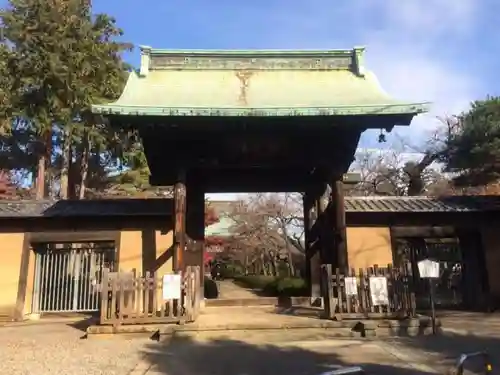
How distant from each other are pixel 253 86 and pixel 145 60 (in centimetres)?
335

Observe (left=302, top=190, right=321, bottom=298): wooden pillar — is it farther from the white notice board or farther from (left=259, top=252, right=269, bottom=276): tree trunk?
(left=259, top=252, right=269, bottom=276): tree trunk

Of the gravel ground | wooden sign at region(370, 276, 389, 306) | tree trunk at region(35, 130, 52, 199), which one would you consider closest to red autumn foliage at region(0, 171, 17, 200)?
tree trunk at region(35, 130, 52, 199)

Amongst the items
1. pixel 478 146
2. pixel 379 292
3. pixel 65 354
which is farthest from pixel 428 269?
pixel 478 146

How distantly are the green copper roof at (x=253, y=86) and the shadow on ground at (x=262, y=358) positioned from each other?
16.4ft

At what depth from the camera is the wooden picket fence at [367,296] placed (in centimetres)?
1037

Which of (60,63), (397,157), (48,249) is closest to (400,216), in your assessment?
(48,249)

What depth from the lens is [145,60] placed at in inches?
538

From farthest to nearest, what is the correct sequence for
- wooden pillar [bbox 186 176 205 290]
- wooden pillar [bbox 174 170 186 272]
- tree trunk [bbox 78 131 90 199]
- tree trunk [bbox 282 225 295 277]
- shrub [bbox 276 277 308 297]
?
tree trunk [bbox 282 225 295 277] < tree trunk [bbox 78 131 90 199] < shrub [bbox 276 277 308 297] < wooden pillar [bbox 186 176 205 290] < wooden pillar [bbox 174 170 186 272]

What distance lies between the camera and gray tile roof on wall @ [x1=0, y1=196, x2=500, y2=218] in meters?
14.6

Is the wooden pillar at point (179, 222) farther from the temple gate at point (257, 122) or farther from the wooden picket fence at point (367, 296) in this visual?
the wooden picket fence at point (367, 296)

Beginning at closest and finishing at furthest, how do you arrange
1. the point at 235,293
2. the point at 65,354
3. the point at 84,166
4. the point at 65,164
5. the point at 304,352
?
the point at 304,352 → the point at 65,354 → the point at 235,293 → the point at 65,164 → the point at 84,166

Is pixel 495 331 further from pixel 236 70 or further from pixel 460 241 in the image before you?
pixel 236 70

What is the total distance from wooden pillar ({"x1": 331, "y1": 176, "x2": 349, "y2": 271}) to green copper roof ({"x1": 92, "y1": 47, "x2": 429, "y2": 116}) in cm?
219

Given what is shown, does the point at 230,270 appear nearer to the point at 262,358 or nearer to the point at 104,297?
the point at 104,297
